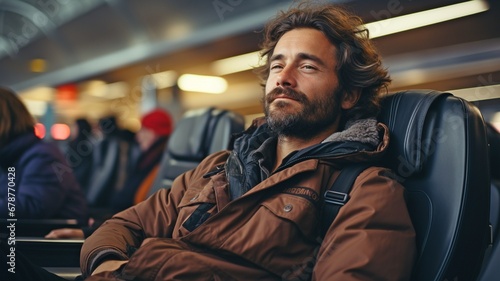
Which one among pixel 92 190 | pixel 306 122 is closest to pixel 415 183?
pixel 306 122

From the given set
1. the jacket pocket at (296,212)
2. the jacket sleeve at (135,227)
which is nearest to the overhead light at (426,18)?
the jacket sleeve at (135,227)

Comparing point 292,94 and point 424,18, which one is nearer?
point 292,94

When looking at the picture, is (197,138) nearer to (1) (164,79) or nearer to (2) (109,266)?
(2) (109,266)

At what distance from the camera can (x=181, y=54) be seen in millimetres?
8500

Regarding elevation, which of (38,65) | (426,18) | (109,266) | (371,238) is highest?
(38,65)

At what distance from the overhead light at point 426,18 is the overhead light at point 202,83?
495cm

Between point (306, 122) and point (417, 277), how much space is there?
568 millimetres

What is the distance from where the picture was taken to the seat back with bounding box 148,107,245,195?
8.72ft

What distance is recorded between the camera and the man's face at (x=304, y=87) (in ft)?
5.73

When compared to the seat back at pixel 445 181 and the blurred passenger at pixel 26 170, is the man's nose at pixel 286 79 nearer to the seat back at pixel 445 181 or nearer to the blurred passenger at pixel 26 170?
the seat back at pixel 445 181

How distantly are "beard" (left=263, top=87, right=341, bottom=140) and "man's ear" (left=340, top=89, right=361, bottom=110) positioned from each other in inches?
A: 2.5

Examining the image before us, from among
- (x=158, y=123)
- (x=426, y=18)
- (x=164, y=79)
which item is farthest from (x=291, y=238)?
(x=164, y=79)

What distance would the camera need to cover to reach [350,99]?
186cm

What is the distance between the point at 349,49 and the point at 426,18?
3.81m
